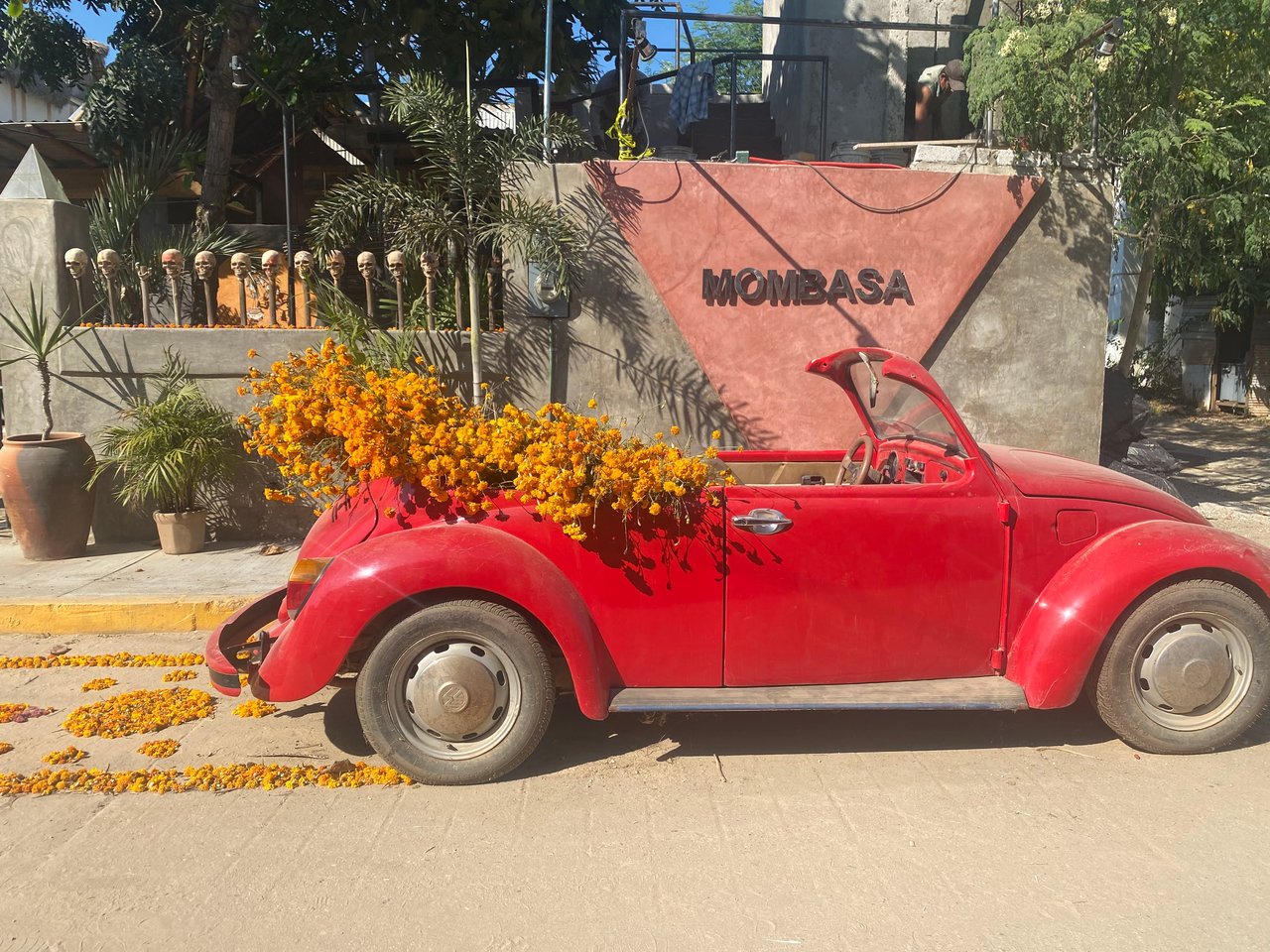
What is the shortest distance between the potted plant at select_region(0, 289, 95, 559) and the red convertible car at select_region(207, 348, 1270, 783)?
3756 millimetres

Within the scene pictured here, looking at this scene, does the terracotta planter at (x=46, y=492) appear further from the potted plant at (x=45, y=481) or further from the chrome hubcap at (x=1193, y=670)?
the chrome hubcap at (x=1193, y=670)

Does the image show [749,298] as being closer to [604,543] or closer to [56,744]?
[604,543]

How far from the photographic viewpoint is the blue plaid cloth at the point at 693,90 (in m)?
11.6

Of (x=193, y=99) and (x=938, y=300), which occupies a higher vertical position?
(x=193, y=99)

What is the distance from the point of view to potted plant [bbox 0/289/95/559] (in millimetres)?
6926

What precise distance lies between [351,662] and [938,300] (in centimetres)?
610

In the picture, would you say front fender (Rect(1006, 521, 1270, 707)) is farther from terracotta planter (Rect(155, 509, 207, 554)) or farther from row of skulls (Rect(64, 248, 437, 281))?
terracotta planter (Rect(155, 509, 207, 554))

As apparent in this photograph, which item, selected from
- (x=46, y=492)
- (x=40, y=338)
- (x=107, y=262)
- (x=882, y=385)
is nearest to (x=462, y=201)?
(x=107, y=262)

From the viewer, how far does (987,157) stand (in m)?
8.43

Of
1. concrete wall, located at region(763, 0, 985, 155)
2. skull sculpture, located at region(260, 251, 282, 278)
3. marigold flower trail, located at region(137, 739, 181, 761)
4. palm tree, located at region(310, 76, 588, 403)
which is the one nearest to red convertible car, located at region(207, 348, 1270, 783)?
marigold flower trail, located at region(137, 739, 181, 761)

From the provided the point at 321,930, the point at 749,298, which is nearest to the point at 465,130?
the point at 749,298

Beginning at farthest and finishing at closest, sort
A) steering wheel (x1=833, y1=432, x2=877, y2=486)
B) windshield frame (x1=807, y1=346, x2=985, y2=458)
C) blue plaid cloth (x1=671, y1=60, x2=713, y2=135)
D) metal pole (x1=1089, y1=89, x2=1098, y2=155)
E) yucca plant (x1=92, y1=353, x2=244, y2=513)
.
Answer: blue plaid cloth (x1=671, y1=60, x2=713, y2=135) → metal pole (x1=1089, y1=89, x2=1098, y2=155) → yucca plant (x1=92, y1=353, x2=244, y2=513) → steering wheel (x1=833, y1=432, x2=877, y2=486) → windshield frame (x1=807, y1=346, x2=985, y2=458)

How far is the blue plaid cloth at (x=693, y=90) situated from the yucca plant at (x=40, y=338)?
278 inches

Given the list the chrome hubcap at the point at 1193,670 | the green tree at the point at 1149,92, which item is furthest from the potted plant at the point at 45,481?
the green tree at the point at 1149,92
